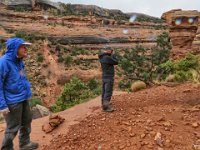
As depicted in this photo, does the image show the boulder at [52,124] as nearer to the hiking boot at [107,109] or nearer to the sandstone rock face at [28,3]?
the hiking boot at [107,109]

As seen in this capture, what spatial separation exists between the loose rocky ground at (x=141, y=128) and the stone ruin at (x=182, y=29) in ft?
22.6

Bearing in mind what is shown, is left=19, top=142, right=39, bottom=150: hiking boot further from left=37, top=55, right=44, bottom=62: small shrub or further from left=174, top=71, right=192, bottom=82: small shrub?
left=37, top=55, right=44, bottom=62: small shrub

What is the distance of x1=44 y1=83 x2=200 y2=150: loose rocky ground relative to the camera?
16.6 feet

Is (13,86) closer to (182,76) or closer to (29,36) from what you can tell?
(182,76)

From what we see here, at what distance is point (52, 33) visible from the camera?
147 ft

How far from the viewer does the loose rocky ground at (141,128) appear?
16.6 ft

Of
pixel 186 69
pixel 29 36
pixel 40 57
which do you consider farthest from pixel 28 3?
pixel 186 69

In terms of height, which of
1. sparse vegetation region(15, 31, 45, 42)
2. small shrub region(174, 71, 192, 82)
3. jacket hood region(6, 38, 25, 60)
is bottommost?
sparse vegetation region(15, 31, 45, 42)

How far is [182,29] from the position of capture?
557 inches

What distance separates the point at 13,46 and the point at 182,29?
33.2ft

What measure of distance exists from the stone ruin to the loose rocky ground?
6897mm

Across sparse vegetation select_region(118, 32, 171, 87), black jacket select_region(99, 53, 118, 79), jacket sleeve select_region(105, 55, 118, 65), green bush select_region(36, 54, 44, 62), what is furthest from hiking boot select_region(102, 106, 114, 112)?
green bush select_region(36, 54, 44, 62)

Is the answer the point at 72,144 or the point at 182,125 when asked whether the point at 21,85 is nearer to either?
the point at 72,144

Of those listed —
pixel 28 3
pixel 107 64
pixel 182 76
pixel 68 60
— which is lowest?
pixel 68 60
